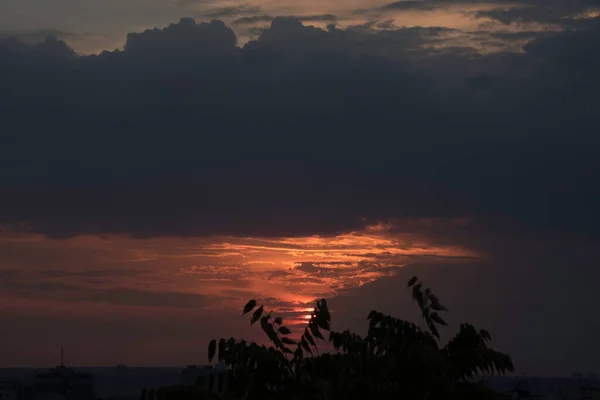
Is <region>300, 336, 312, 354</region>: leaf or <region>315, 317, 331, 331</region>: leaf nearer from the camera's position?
<region>300, 336, 312, 354</region>: leaf

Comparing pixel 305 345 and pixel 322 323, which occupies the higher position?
pixel 322 323

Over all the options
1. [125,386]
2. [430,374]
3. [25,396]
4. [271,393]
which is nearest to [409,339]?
[430,374]

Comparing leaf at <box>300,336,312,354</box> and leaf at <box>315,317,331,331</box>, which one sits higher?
leaf at <box>315,317,331,331</box>

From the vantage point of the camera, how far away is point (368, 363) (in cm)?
2514

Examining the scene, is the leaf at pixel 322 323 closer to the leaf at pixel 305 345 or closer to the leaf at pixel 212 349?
the leaf at pixel 305 345

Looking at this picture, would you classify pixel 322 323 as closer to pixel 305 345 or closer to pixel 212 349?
pixel 305 345

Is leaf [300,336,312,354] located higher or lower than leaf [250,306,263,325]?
lower

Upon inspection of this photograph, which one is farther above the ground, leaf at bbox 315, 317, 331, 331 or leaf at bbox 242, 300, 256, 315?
leaf at bbox 242, 300, 256, 315

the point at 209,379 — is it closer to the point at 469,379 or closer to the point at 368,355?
the point at 368,355

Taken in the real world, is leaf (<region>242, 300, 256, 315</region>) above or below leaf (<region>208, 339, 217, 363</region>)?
above

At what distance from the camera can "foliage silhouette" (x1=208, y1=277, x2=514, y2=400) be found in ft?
78.6

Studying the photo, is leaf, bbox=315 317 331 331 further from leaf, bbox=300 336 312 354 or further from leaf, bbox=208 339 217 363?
leaf, bbox=208 339 217 363

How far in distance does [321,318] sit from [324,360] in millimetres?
1137

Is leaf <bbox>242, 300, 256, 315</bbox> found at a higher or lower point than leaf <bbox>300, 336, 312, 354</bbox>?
higher
